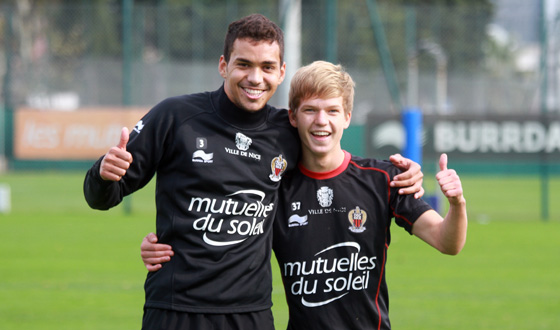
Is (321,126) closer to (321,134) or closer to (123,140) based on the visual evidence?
(321,134)

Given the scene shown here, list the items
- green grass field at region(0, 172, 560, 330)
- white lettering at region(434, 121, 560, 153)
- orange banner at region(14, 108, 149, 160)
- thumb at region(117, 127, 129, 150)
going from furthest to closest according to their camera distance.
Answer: orange banner at region(14, 108, 149, 160), white lettering at region(434, 121, 560, 153), green grass field at region(0, 172, 560, 330), thumb at region(117, 127, 129, 150)

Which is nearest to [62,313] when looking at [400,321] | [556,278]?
[400,321]

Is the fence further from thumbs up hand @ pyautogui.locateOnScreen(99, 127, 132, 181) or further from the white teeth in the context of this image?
thumbs up hand @ pyautogui.locateOnScreen(99, 127, 132, 181)

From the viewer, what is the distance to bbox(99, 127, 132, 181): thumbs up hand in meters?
3.35

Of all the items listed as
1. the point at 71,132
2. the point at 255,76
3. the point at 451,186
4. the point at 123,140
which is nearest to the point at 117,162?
the point at 123,140

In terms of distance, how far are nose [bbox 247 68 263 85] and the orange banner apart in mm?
17461

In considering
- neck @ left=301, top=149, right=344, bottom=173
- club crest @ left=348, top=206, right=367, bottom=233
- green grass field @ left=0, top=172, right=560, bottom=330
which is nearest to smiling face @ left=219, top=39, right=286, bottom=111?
neck @ left=301, top=149, right=344, bottom=173

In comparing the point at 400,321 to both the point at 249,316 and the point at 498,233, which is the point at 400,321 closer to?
the point at 249,316

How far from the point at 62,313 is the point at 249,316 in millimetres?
3850

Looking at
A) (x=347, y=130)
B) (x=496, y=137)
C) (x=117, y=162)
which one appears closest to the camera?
(x=117, y=162)

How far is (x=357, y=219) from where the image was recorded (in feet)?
12.4

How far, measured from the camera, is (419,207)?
3689mm

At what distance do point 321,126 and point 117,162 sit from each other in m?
0.93

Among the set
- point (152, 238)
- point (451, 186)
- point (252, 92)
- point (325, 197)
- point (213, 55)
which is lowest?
point (152, 238)
